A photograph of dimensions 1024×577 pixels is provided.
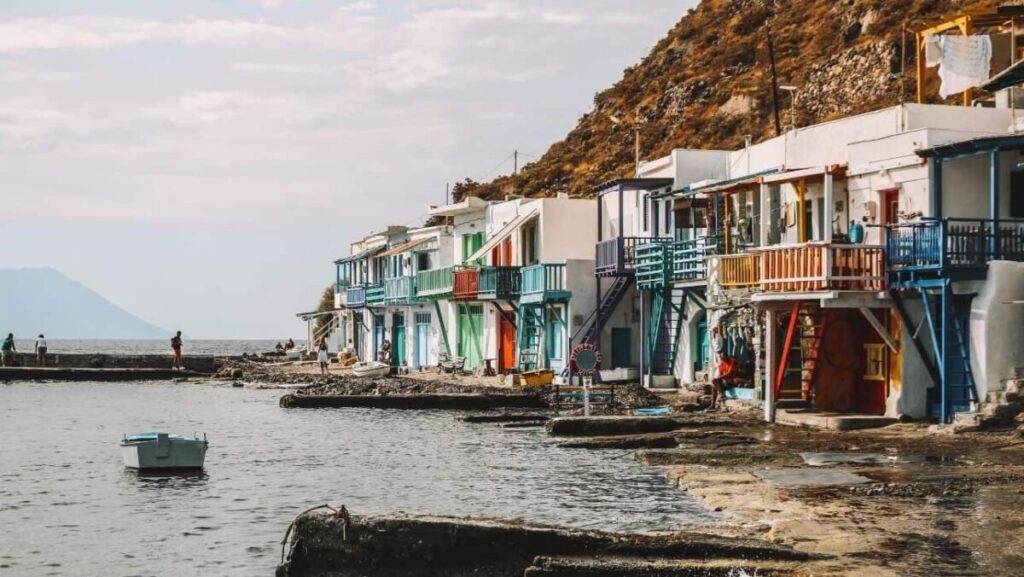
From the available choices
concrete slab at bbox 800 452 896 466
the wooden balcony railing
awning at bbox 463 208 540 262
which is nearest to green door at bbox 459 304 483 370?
awning at bbox 463 208 540 262

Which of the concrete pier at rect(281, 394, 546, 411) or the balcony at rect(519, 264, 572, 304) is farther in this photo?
the balcony at rect(519, 264, 572, 304)

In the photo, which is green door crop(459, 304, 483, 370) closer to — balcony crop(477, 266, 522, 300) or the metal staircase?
balcony crop(477, 266, 522, 300)

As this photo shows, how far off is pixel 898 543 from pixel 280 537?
9.93 meters

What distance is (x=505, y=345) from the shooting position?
62.7 meters

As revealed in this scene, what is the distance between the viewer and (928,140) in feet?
107

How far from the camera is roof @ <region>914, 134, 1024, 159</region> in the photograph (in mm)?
30344

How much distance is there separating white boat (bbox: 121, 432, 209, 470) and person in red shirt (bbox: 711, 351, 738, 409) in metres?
13.8

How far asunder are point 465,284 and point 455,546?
46.3 metres

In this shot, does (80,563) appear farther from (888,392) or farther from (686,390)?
(686,390)

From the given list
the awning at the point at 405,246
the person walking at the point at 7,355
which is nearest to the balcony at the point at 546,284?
the awning at the point at 405,246

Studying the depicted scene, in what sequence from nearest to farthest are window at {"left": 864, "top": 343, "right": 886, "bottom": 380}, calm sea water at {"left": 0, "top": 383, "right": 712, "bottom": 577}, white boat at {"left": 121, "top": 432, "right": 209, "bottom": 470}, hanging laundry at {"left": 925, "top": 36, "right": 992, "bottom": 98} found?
calm sea water at {"left": 0, "top": 383, "right": 712, "bottom": 577} < white boat at {"left": 121, "top": 432, "right": 209, "bottom": 470} < window at {"left": 864, "top": 343, "right": 886, "bottom": 380} < hanging laundry at {"left": 925, "top": 36, "right": 992, "bottom": 98}

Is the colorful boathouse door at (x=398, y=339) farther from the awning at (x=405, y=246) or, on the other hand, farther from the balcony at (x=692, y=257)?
the balcony at (x=692, y=257)

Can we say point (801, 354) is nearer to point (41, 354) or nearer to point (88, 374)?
point (88, 374)

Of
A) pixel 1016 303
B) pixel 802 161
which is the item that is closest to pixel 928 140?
pixel 1016 303
